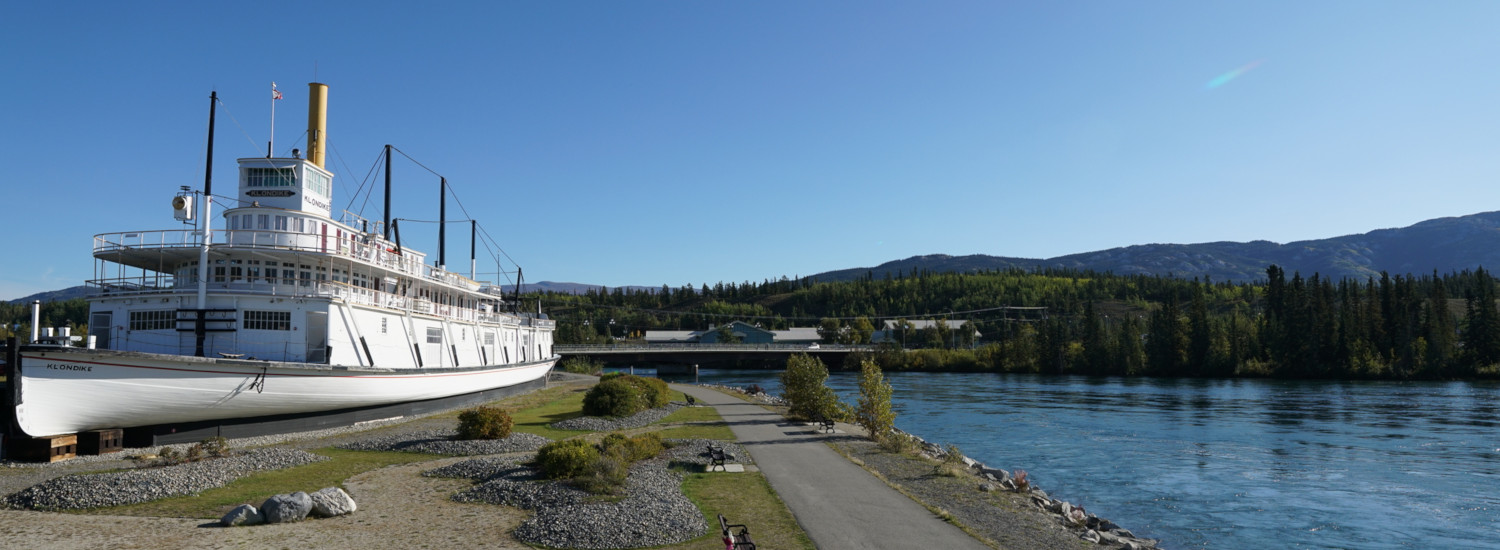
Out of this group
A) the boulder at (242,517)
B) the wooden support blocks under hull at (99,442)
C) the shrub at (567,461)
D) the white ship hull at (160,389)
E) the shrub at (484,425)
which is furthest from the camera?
the shrub at (484,425)

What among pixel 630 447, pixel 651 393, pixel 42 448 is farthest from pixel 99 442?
pixel 651 393

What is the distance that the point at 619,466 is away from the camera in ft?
58.7

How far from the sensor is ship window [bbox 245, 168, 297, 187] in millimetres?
32938

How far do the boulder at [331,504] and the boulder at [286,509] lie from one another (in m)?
Answer: 0.21

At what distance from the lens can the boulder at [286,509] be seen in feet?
47.2

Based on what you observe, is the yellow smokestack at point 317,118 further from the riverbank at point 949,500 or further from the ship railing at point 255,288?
the riverbank at point 949,500

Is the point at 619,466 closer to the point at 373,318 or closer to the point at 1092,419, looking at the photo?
the point at 373,318

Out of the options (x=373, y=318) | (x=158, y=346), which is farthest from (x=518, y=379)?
(x=158, y=346)

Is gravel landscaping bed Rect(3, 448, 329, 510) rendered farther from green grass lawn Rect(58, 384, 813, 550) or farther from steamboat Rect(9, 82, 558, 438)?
steamboat Rect(9, 82, 558, 438)

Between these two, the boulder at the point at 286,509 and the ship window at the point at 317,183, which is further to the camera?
the ship window at the point at 317,183

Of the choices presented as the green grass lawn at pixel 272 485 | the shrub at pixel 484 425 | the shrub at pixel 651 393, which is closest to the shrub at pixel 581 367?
the shrub at pixel 651 393

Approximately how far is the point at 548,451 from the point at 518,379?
38.3 m

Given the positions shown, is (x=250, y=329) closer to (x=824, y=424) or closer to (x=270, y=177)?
(x=270, y=177)

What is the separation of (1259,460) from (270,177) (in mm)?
41358
